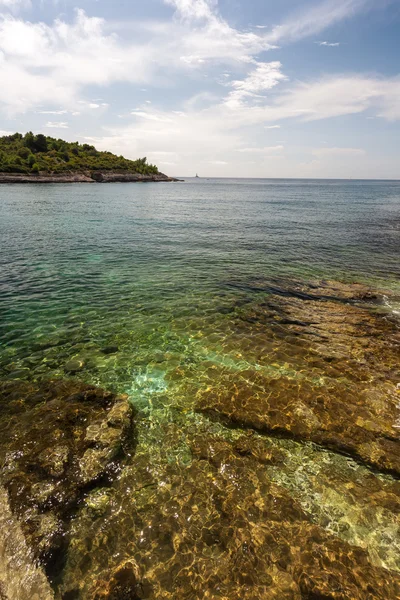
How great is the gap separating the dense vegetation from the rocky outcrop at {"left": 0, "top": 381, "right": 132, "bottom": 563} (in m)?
151

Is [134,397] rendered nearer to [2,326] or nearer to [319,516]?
[319,516]

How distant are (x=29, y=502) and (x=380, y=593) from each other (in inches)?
324

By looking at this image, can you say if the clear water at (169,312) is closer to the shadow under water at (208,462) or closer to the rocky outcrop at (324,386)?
the shadow under water at (208,462)

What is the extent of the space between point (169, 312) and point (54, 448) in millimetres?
10113

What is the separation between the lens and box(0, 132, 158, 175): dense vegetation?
13338 cm

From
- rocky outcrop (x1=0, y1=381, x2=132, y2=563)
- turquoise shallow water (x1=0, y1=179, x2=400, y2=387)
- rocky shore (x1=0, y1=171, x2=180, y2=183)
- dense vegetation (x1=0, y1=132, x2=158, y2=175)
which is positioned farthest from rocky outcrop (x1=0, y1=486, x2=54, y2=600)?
dense vegetation (x1=0, y1=132, x2=158, y2=175)

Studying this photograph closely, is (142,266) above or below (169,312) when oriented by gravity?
above

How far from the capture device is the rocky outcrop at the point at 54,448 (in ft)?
23.1

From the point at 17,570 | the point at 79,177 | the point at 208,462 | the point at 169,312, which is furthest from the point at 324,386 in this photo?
the point at 79,177

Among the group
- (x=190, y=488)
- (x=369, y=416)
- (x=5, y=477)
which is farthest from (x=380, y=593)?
(x=5, y=477)

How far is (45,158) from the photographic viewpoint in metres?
153

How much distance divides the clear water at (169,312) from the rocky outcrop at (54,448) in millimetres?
870

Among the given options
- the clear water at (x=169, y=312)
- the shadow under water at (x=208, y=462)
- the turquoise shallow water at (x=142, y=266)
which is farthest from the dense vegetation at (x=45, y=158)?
the shadow under water at (x=208, y=462)

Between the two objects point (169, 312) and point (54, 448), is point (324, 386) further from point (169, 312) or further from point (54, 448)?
point (54, 448)
